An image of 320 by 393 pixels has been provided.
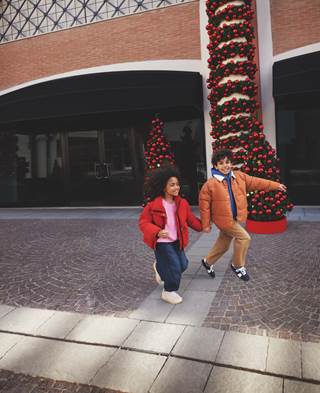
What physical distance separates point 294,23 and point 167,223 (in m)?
8.38

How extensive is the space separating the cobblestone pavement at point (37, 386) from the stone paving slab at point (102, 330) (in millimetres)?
561

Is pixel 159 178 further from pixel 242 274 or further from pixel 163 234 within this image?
pixel 242 274

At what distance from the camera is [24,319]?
3725mm

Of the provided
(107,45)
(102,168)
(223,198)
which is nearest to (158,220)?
(223,198)

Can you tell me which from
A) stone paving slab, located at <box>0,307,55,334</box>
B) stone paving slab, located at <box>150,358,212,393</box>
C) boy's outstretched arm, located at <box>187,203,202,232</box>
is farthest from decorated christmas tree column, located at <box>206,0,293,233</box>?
stone paving slab, located at <box>150,358,212,393</box>

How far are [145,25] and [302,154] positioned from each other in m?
6.22

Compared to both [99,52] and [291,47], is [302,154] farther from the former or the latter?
[99,52]

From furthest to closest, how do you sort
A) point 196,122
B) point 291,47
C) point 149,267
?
point 196,122, point 291,47, point 149,267

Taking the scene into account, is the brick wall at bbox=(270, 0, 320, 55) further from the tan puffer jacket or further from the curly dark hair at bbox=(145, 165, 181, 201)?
the curly dark hair at bbox=(145, 165, 181, 201)

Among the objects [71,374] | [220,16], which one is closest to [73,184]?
[220,16]

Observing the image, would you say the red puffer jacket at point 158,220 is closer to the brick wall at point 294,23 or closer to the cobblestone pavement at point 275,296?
the cobblestone pavement at point 275,296

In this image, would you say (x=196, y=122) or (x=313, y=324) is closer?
(x=313, y=324)

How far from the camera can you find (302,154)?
10008 millimetres

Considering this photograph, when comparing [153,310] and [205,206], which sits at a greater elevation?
[205,206]
